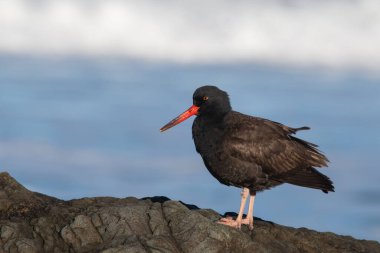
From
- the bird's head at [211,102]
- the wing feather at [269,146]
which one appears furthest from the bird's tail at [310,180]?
the bird's head at [211,102]

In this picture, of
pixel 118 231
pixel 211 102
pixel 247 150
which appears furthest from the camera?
pixel 211 102

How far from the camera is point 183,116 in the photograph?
55.6ft

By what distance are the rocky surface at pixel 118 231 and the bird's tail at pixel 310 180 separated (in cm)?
174

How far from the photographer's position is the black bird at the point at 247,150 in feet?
50.5

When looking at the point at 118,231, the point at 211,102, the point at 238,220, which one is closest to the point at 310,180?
the point at 238,220

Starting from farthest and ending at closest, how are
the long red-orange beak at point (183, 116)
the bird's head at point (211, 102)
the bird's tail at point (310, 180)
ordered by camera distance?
the long red-orange beak at point (183, 116)
the bird's tail at point (310, 180)
the bird's head at point (211, 102)

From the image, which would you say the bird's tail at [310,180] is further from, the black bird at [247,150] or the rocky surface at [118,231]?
the rocky surface at [118,231]

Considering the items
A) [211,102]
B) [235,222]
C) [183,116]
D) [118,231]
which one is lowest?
[118,231]

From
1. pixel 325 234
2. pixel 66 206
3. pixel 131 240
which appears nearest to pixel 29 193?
pixel 66 206

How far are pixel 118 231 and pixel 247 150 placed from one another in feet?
13.2

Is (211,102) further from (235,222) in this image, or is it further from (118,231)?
(118,231)

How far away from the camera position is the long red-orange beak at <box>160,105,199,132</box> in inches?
653

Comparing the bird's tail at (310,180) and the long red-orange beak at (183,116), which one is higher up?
the long red-orange beak at (183,116)

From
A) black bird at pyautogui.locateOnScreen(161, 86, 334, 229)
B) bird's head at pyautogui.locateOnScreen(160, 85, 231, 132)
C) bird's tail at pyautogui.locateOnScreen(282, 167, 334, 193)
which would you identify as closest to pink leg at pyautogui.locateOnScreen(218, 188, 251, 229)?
black bird at pyautogui.locateOnScreen(161, 86, 334, 229)
